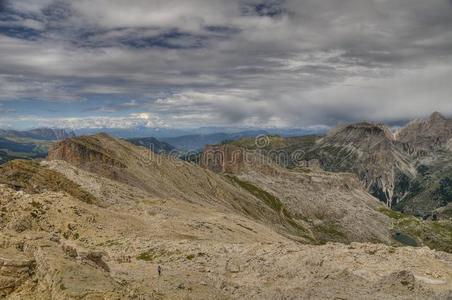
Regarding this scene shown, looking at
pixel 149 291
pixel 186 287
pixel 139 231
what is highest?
pixel 149 291

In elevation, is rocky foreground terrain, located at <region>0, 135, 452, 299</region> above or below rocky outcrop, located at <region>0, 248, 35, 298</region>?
below

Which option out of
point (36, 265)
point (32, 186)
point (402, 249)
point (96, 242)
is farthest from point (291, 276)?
point (32, 186)

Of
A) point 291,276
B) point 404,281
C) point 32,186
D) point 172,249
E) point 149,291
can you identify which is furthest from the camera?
point 32,186

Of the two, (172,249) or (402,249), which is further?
(172,249)

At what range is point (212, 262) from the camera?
6247 centimetres

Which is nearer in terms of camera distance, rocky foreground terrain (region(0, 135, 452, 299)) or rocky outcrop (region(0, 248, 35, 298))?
rocky outcrop (region(0, 248, 35, 298))

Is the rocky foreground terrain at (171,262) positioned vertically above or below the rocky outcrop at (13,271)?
below

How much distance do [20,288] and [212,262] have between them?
34.7 m

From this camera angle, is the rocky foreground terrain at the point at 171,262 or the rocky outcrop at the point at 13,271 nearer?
the rocky outcrop at the point at 13,271

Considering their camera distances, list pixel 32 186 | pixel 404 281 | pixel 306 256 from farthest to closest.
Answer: pixel 32 186
pixel 306 256
pixel 404 281

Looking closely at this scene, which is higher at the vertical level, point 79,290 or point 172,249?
point 79,290

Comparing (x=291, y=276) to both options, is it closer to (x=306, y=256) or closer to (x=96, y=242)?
(x=306, y=256)

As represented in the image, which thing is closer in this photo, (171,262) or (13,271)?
(13,271)

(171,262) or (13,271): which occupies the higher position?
(13,271)
